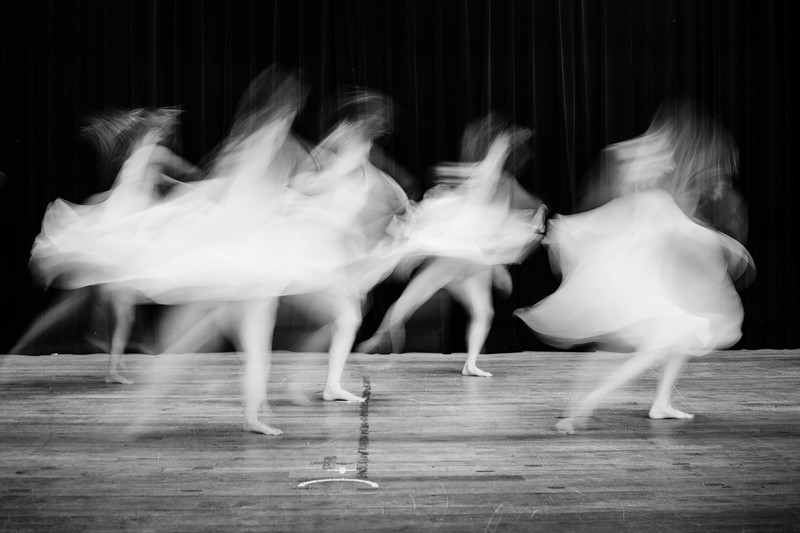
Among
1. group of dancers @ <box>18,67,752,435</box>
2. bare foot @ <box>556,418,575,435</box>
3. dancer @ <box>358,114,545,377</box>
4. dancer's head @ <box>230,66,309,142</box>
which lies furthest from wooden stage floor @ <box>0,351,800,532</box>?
dancer's head @ <box>230,66,309,142</box>

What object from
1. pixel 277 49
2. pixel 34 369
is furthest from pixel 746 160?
pixel 34 369

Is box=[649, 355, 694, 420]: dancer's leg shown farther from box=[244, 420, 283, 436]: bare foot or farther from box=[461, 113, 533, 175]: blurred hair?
box=[461, 113, 533, 175]: blurred hair

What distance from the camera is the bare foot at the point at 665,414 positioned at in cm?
450

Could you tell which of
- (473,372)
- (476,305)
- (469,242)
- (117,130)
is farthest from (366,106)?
(473,372)

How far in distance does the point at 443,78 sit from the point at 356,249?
3414 mm

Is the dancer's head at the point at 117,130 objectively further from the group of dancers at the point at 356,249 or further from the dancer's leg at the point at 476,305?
the dancer's leg at the point at 476,305

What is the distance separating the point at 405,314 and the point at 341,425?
2.65 metres

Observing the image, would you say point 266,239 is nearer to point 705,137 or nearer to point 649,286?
point 649,286

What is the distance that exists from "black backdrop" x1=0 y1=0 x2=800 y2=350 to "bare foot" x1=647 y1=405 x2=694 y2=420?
311 centimetres

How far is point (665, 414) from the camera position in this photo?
4.51m

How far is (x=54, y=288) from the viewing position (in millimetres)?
7555

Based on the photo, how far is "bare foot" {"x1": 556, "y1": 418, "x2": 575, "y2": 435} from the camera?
4.14 m

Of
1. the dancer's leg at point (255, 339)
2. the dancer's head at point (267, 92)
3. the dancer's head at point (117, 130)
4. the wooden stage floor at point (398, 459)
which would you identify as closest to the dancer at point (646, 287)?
the wooden stage floor at point (398, 459)

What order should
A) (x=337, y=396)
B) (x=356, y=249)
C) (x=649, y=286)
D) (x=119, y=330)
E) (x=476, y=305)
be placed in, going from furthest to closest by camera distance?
1. (x=476, y=305)
2. (x=119, y=330)
3. (x=337, y=396)
4. (x=356, y=249)
5. (x=649, y=286)
